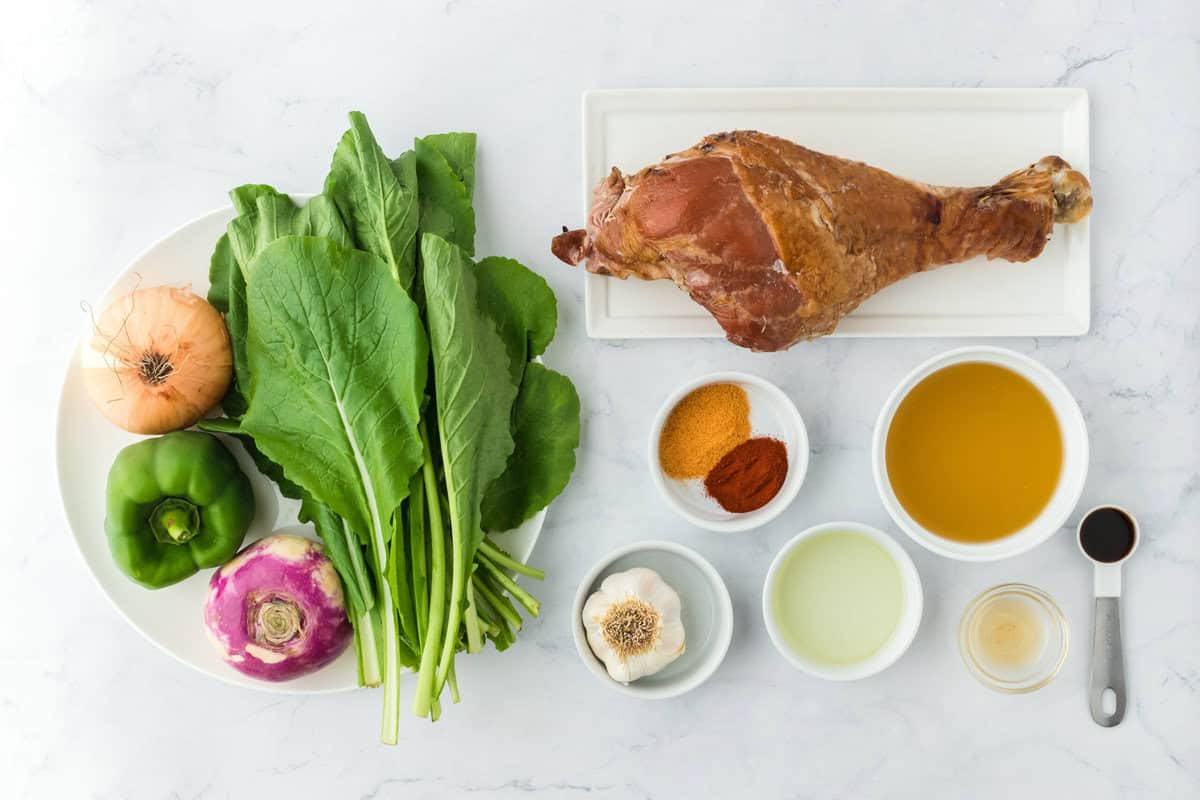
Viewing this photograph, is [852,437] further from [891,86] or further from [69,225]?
[69,225]

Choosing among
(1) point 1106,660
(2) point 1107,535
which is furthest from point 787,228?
(1) point 1106,660

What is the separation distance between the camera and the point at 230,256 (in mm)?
1267

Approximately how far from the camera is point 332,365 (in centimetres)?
113

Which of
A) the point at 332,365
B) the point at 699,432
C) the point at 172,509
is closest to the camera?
the point at 332,365

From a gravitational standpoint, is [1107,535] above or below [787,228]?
below

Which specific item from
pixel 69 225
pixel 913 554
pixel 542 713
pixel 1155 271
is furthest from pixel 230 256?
pixel 1155 271

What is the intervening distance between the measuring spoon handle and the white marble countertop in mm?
23

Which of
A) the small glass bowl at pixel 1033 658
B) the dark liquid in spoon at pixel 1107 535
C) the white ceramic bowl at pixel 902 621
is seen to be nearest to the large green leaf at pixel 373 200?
the white ceramic bowl at pixel 902 621

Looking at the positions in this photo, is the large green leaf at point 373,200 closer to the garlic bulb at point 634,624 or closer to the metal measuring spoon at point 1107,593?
the garlic bulb at point 634,624

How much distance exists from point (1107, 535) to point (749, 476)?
0.57 metres

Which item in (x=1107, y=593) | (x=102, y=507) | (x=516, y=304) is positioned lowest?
(x=1107, y=593)

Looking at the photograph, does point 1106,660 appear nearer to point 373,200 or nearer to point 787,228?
point 787,228

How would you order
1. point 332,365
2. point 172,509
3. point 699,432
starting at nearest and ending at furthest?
1. point 332,365
2. point 172,509
3. point 699,432

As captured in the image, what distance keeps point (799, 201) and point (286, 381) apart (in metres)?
Result: 0.71
